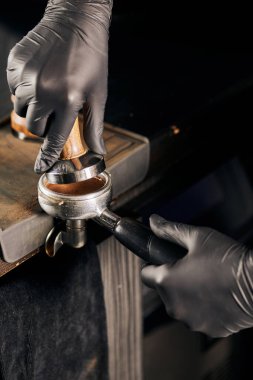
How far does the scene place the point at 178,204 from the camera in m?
1.68

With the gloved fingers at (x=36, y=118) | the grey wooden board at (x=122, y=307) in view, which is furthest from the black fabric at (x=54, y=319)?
the gloved fingers at (x=36, y=118)

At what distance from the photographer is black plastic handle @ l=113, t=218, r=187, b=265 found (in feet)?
2.85

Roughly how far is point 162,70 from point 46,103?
0.86m

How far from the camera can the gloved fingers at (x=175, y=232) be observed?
868 mm

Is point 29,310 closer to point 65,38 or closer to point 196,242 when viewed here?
point 196,242

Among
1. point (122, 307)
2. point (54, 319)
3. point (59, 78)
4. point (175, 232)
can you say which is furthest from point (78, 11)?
point (122, 307)

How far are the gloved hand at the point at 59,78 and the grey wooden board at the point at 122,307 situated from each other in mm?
393

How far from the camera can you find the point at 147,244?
872 millimetres

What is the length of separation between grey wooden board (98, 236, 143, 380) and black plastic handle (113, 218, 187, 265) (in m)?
0.31

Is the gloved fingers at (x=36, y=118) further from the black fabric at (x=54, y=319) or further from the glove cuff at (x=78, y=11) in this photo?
the black fabric at (x=54, y=319)

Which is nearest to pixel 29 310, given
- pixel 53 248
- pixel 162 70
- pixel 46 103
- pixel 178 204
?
pixel 53 248

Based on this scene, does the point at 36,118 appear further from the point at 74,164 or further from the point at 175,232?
the point at 175,232

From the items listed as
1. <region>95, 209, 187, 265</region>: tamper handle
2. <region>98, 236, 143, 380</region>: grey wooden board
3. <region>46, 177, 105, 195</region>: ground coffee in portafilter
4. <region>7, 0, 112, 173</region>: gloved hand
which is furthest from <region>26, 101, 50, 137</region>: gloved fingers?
<region>98, 236, 143, 380</region>: grey wooden board

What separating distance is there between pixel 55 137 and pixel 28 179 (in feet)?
0.75
